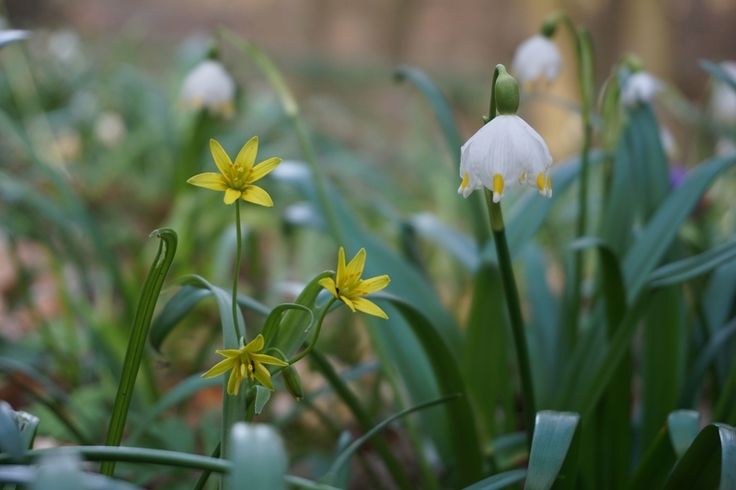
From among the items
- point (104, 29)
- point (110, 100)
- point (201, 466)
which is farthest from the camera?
point (104, 29)

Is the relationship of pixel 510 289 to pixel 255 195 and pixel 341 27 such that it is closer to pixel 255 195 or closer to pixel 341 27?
pixel 255 195

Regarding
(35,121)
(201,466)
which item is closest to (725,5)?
→ (35,121)

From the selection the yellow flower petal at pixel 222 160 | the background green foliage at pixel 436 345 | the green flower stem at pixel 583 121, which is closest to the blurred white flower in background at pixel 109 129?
the background green foliage at pixel 436 345

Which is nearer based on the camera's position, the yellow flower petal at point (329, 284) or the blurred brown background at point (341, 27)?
the yellow flower petal at point (329, 284)

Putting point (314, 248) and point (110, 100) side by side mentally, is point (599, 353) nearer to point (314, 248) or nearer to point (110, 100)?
point (314, 248)

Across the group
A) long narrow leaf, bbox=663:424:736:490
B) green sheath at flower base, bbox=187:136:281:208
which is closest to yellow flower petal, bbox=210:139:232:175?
green sheath at flower base, bbox=187:136:281:208

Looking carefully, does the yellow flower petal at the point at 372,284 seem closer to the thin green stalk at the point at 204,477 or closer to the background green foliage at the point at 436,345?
the background green foliage at the point at 436,345

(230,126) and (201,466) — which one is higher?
(230,126)
